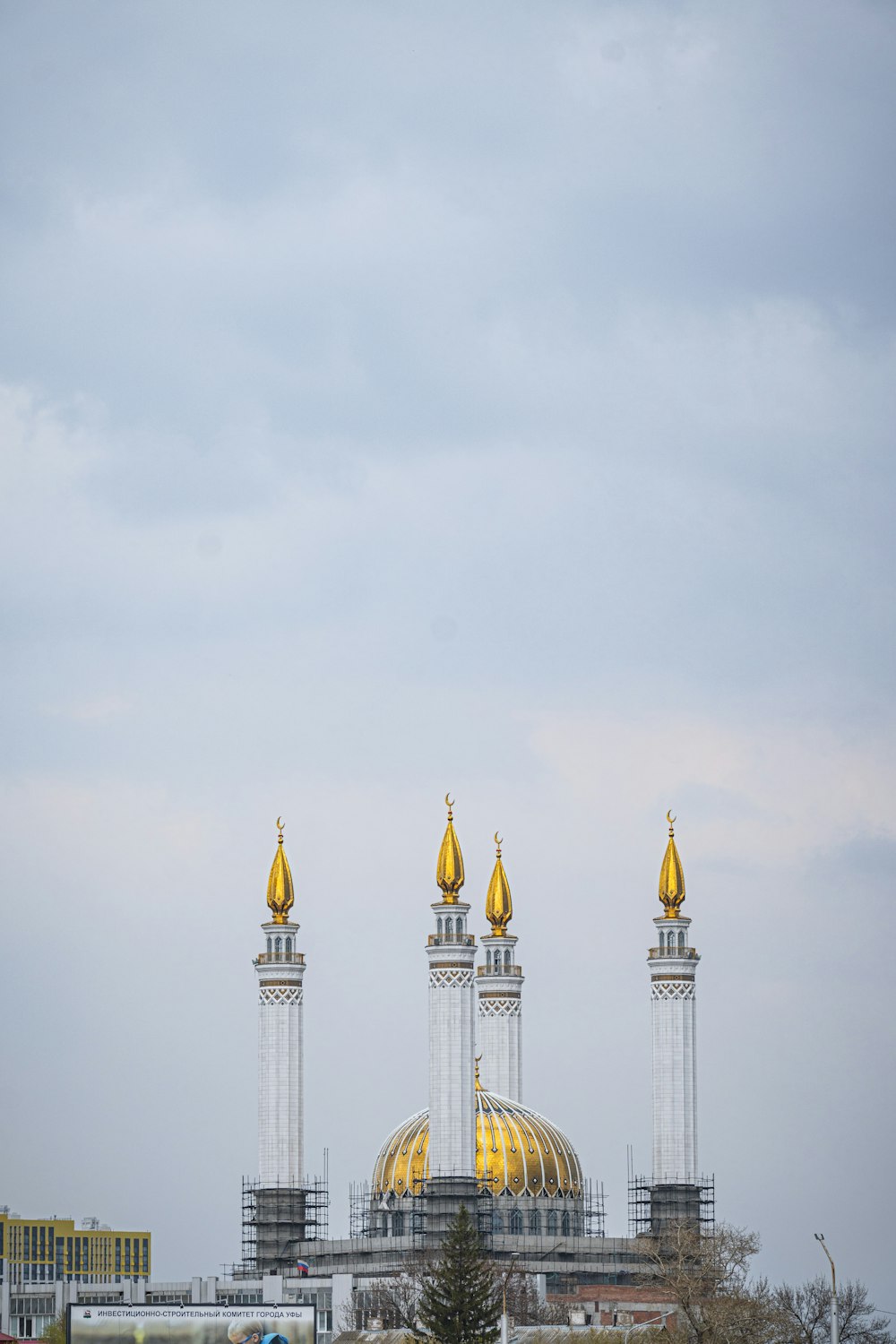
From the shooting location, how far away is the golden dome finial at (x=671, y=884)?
12150 cm

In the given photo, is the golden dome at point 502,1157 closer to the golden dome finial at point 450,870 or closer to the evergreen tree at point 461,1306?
the golden dome finial at point 450,870

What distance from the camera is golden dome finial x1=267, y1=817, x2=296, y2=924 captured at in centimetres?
12156

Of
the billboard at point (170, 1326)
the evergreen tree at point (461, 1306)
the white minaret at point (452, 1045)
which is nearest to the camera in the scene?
the evergreen tree at point (461, 1306)

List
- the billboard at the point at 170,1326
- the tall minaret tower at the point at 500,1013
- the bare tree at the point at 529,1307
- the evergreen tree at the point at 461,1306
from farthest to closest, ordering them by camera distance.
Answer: the tall minaret tower at the point at 500,1013 < the bare tree at the point at 529,1307 < the billboard at the point at 170,1326 < the evergreen tree at the point at 461,1306

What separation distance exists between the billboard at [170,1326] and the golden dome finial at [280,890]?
3563 centimetres

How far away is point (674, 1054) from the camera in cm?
11738

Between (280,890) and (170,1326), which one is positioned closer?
(170,1326)

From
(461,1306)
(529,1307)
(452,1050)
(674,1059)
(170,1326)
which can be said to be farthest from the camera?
(674,1059)

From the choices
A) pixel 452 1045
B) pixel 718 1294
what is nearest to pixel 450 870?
pixel 452 1045

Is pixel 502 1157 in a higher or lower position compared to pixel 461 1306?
higher

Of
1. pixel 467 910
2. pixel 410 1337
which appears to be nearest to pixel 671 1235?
pixel 467 910

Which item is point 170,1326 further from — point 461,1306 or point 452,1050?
point 452,1050

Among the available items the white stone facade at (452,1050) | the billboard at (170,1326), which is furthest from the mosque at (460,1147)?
the billboard at (170,1326)

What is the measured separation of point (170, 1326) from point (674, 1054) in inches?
1457
